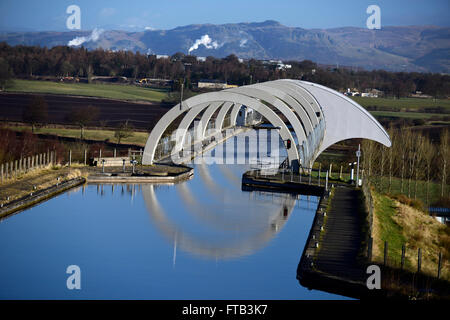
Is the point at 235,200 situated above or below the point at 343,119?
below

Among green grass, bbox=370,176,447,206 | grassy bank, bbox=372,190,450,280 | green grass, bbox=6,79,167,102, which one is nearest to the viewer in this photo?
grassy bank, bbox=372,190,450,280

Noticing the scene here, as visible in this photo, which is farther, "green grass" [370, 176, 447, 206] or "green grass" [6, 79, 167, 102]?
"green grass" [6, 79, 167, 102]

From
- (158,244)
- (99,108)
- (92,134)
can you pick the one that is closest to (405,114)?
(99,108)

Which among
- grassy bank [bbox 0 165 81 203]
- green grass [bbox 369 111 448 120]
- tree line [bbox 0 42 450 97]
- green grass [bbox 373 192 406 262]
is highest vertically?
tree line [bbox 0 42 450 97]

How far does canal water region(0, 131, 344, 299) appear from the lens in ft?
36.2

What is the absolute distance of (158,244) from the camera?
13852mm

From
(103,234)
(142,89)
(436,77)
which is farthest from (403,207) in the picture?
(436,77)

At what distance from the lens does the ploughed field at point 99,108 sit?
1679 inches

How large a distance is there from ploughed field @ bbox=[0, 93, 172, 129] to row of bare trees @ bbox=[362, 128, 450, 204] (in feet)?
62.1

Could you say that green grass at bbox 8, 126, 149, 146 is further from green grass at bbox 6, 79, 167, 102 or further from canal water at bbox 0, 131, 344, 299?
green grass at bbox 6, 79, 167, 102

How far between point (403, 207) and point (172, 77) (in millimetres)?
58188

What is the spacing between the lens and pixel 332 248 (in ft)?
41.7

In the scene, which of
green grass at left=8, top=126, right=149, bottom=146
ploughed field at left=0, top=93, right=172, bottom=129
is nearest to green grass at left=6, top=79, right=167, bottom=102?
ploughed field at left=0, top=93, right=172, bottom=129
